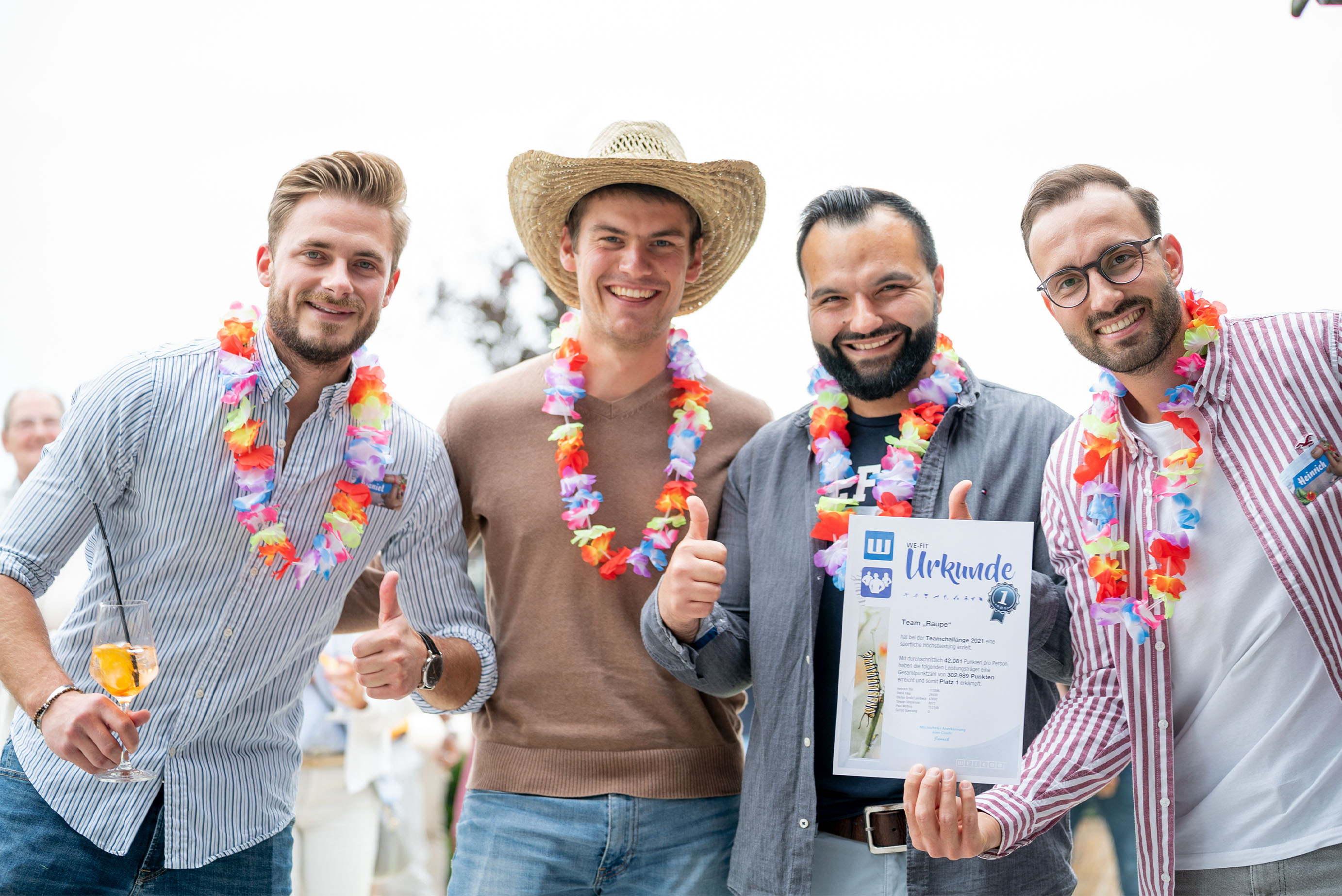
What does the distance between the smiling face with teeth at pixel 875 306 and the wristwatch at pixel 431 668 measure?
4.21 feet

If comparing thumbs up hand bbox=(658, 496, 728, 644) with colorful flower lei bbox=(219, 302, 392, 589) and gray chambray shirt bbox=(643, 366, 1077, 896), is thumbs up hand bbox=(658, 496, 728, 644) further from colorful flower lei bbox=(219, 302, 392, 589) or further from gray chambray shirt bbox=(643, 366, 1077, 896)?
colorful flower lei bbox=(219, 302, 392, 589)

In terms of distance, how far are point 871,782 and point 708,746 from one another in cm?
54

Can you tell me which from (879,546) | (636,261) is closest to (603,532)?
(636,261)

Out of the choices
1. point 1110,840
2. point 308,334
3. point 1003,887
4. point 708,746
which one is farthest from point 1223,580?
point 1110,840

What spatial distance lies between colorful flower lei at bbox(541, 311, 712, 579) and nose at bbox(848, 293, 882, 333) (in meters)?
0.56

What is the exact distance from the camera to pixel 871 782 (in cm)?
243

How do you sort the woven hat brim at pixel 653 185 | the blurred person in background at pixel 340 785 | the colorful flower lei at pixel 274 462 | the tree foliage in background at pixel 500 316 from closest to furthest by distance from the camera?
the colorful flower lei at pixel 274 462
the woven hat brim at pixel 653 185
the blurred person in background at pixel 340 785
the tree foliage in background at pixel 500 316

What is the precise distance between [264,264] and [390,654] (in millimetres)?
Result: 1193

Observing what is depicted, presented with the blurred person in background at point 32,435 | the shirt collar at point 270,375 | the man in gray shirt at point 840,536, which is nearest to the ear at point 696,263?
the man in gray shirt at point 840,536

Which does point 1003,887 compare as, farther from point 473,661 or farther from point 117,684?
point 117,684

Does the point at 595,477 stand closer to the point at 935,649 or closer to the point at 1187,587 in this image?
the point at 935,649

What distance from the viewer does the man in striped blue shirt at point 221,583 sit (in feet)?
7.95

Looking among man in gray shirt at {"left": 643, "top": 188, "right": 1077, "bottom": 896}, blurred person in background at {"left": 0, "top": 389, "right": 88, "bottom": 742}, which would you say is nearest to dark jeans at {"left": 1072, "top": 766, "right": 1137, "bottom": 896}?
man in gray shirt at {"left": 643, "top": 188, "right": 1077, "bottom": 896}

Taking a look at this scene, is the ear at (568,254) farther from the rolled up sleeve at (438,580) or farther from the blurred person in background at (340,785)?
the blurred person in background at (340,785)
